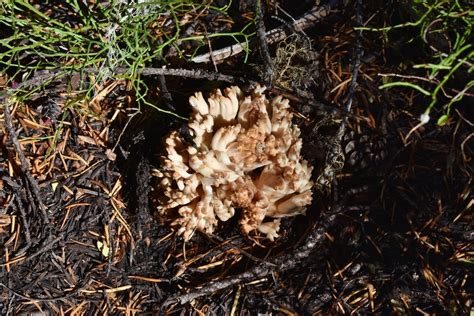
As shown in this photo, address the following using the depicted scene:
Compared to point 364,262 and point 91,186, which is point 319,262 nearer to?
point 364,262

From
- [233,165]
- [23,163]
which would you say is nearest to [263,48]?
[233,165]

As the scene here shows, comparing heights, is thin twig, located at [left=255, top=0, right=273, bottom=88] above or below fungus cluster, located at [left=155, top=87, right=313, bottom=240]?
above

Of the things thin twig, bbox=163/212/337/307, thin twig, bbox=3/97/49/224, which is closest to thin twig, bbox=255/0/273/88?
thin twig, bbox=163/212/337/307

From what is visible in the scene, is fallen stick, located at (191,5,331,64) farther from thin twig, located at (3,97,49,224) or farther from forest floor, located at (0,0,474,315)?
thin twig, located at (3,97,49,224)

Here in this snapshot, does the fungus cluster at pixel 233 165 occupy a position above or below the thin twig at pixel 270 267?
above

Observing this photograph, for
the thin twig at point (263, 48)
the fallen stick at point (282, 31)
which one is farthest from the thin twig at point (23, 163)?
the thin twig at point (263, 48)

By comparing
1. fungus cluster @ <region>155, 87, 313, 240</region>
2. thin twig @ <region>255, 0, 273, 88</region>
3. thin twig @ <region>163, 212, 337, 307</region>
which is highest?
thin twig @ <region>255, 0, 273, 88</region>

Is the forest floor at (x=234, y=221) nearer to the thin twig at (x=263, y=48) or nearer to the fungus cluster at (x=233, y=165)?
the thin twig at (x=263, y=48)
